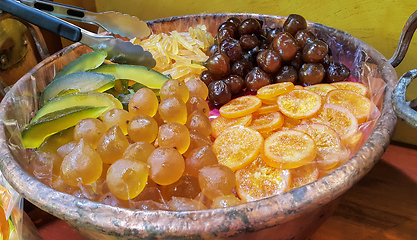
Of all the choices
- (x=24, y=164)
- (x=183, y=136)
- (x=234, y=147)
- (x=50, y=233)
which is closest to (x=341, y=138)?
(x=234, y=147)

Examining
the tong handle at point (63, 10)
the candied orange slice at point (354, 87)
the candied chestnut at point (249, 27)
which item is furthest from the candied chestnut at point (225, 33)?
the tong handle at point (63, 10)

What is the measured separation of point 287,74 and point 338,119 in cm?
26

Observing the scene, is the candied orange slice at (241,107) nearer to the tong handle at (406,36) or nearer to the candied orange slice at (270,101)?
the candied orange slice at (270,101)

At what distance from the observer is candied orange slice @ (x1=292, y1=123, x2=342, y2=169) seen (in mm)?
541

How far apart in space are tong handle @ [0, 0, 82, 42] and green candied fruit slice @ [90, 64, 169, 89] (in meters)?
0.12

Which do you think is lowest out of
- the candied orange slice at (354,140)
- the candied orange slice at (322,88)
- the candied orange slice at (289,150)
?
the candied orange slice at (354,140)

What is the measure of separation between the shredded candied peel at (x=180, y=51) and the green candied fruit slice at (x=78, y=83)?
0.86ft

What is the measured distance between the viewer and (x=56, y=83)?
2.42 feet

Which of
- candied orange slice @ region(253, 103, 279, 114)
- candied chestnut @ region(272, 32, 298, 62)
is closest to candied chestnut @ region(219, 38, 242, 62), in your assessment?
candied chestnut @ region(272, 32, 298, 62)

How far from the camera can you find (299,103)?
27.9 inches

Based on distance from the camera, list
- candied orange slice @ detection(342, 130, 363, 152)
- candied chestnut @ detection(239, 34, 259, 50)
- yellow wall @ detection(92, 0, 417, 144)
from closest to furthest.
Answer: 1. candied orange slice @ detection(342, 130, 363, 152)
2. candied chestnut @ detection(239, 34, 259, 50)
3. yellow wall @ detection(92, 0, 417, 144)

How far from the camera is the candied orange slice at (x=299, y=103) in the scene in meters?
0.67

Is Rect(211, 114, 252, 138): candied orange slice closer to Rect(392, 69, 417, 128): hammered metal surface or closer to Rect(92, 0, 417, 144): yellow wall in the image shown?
Rect(392, 69, 417, 128): hammered metal surface

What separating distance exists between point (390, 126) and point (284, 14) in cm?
92
